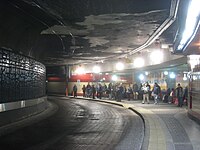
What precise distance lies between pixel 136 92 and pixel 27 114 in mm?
21673

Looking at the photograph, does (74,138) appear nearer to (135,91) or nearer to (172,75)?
(172,75)

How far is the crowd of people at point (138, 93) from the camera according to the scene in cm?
2692

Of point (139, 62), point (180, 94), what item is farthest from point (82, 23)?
point (139, 62)

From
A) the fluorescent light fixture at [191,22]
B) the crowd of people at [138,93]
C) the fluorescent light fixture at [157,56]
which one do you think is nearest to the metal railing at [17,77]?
the fluorescent light fixture at [191,22]

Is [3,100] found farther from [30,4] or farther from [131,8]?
[131,8]

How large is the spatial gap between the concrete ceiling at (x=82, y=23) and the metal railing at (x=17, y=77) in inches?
20.2

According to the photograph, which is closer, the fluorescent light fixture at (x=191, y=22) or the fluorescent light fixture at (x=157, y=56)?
the fluorescent light fixture at (x=191, y=22)

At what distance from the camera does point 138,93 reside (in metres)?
38.5

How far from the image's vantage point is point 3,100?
1470cm

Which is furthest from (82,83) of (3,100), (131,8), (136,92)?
(131,8)

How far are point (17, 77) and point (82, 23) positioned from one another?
4.66 metres

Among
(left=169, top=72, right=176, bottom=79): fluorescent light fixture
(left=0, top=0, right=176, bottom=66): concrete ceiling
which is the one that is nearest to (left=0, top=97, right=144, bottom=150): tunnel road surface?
(left=0, top=0, right=176, bottom=66): concrete ceiling

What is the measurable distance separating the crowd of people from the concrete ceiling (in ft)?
22.5

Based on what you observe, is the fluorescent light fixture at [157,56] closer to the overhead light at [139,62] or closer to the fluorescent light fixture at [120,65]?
the overhead light at [139,62]
